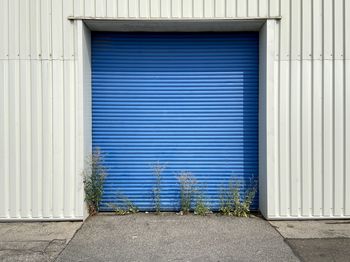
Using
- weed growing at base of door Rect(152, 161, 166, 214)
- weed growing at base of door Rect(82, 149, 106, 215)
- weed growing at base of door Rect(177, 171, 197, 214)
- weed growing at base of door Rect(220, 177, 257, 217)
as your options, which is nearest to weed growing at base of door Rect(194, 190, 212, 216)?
weed growing at base of door Rect(177, 171, 197, 214)

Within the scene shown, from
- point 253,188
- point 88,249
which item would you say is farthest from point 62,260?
point 253,188

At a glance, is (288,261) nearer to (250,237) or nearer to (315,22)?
(250,237)

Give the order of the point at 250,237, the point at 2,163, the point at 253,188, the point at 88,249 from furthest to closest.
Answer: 1. the point at 253,188
2. the point at 2,163
3. the point at 250,237
4. the point at 88,249

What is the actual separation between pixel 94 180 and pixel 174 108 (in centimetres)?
195

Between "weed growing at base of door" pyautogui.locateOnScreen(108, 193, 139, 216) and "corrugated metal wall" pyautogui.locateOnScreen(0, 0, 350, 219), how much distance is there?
0.79 meters

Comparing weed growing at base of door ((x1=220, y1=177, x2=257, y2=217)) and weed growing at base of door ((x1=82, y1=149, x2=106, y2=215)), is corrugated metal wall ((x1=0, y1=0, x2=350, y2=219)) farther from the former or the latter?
weed growing at base of door ((x1=220, y1=177, x2=257, y2=217))

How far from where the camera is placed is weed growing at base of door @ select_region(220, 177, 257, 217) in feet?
22.4

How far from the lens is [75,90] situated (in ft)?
21.2

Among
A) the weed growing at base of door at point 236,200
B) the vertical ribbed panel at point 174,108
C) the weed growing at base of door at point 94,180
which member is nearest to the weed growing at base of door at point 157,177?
the vertical ribbed panel at point 174,108

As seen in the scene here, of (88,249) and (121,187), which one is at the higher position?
(121,187)

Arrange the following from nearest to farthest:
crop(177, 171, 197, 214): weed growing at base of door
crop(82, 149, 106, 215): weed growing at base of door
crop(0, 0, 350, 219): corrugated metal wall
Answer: crop(0, 0, 350, 219): corrugated metal wall, crop(82, 149, 106, 215): weed growing at base of door, crop(177, 171, 197, 214): weed growing at base of door

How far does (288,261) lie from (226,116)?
120 inches

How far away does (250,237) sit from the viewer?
5.66 m

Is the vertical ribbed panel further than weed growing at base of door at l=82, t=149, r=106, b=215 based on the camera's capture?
Yes
